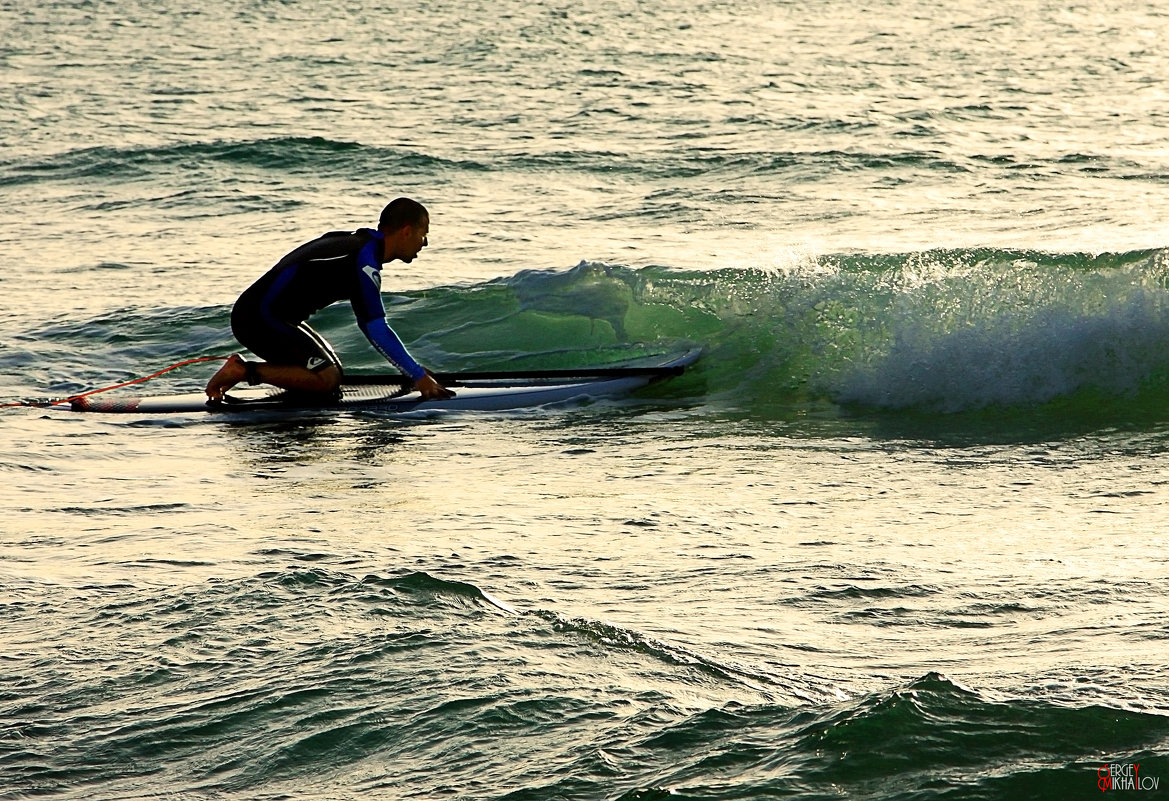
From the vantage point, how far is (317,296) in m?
8.44

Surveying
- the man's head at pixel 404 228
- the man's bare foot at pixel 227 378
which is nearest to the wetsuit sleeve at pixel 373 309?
the man's head at pixel 404 228

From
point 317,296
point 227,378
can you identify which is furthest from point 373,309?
point 227,378

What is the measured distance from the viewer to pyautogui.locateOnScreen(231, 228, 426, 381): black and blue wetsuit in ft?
27.1

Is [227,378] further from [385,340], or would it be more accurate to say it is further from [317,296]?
[385,340]

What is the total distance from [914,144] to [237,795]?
16348 mm

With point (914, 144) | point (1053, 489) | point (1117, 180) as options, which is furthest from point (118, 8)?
point (1053, 489)

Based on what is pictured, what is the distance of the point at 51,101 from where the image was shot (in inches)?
872

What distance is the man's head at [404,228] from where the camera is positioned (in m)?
8.09

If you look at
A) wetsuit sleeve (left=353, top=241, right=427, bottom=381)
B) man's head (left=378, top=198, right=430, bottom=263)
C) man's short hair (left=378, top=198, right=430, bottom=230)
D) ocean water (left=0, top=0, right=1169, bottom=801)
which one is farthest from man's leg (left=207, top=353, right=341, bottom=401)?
man's short hair (left=378, top=198, right=430, bottom=230)

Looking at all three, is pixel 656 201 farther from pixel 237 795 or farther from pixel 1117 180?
pixel 237 795

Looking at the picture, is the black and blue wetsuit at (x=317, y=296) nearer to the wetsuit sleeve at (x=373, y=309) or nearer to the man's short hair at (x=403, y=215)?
the wetsuit sleeve at (x=373, y=309)

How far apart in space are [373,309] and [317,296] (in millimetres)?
406

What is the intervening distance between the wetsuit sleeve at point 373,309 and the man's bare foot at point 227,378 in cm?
90

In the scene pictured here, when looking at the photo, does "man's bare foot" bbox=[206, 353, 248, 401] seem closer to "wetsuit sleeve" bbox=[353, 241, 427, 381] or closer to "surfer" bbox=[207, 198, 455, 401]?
"surfer" bbox=[207, 198, 455, 401]
